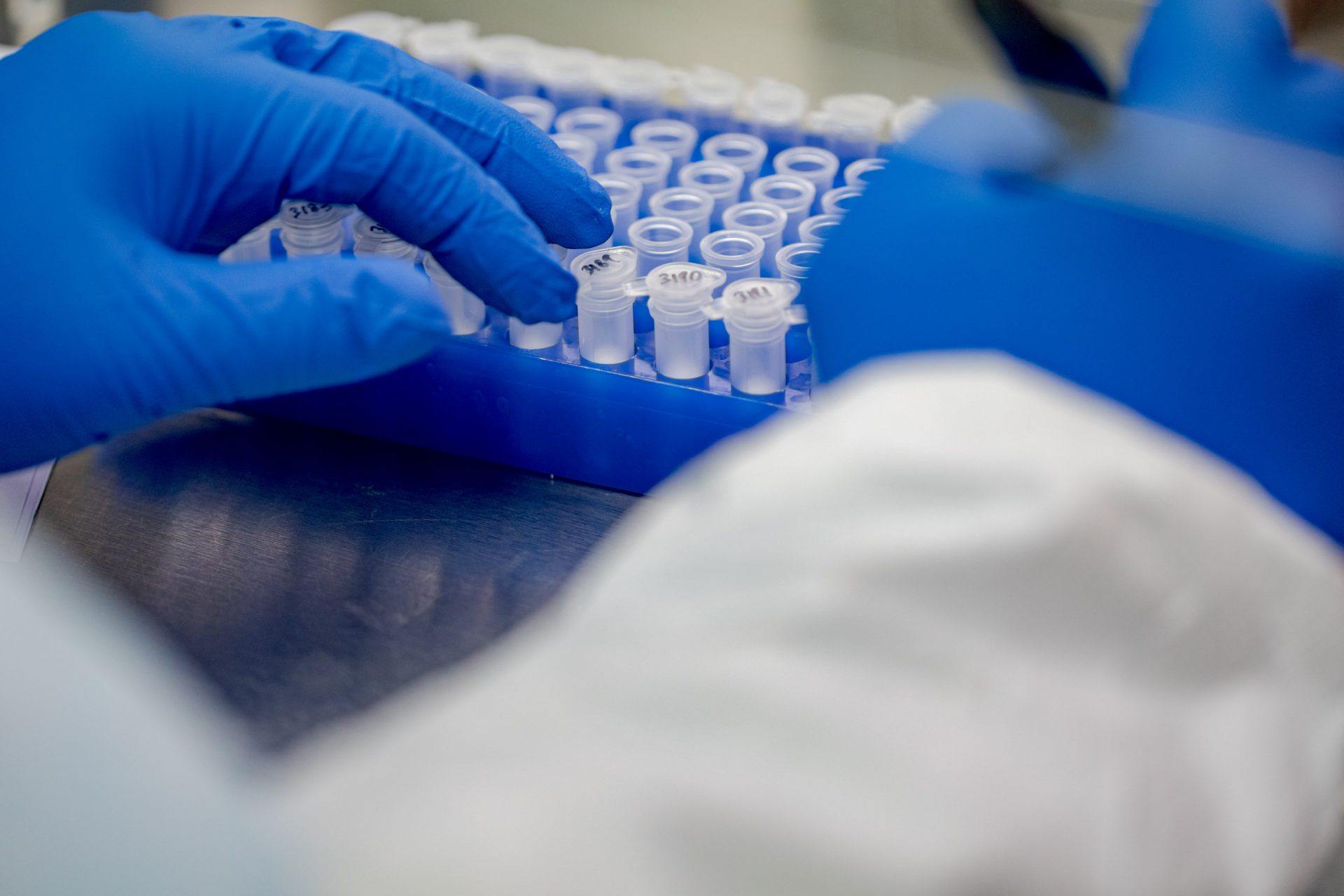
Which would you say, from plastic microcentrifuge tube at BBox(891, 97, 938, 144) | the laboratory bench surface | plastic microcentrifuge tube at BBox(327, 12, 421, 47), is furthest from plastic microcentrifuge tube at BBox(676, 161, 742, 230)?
plastic microcentrifuge tube at BBox(327, 12, 421, 47)

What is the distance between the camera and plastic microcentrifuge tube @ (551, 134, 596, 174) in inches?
59.4

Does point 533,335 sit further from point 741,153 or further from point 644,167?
point 741,153

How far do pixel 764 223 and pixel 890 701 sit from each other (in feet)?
3.31

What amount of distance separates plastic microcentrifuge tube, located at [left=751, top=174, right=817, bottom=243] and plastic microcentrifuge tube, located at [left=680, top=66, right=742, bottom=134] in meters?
0.21

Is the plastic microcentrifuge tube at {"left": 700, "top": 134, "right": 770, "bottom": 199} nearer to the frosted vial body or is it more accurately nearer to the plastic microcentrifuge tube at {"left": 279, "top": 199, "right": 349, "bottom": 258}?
the frosted vial body

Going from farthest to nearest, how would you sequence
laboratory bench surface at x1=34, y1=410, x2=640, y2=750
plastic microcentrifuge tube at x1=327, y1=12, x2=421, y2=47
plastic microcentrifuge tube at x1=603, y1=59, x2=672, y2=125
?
plastic microcentrifuge tube at x1=327, y1=12, x2=421, y2=47, plastic microcentrifuge tube at x1=603, y1=59, x2=672, y2=125, laboratory bench surface at x1=34, y1=410, x2=640, y2=750

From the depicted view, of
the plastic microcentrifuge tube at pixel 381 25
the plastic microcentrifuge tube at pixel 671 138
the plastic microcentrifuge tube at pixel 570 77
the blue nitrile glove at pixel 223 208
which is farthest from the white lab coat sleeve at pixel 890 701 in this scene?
the plastic microcentrifuge tube at pixel 381 25

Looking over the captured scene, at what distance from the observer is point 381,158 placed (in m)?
1.09

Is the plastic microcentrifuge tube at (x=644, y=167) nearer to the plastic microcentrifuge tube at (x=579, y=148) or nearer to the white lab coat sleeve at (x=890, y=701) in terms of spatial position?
the plastic microcentrifuge tube at (x=579, y=148)

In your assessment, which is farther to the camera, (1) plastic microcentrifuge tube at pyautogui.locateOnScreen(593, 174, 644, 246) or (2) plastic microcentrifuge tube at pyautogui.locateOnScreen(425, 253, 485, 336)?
(1) plastic microcentrifuge tube at pyautogui.locateOnScreen(593, 174, 644, 246)

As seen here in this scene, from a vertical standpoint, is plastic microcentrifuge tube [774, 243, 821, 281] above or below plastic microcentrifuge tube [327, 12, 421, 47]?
below

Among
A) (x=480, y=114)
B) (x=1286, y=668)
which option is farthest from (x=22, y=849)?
(x=480, y=114)

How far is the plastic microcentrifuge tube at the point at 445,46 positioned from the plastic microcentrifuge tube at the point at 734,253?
0.64 meters

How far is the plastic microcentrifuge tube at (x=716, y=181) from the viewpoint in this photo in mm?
1488
